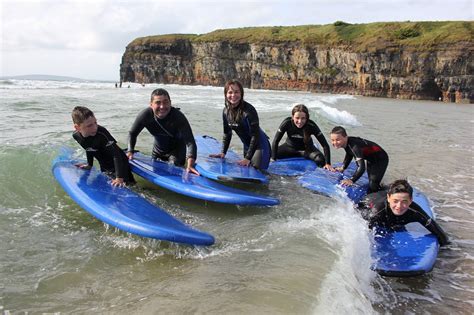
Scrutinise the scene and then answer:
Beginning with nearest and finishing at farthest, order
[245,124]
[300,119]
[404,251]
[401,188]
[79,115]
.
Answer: [404,251] → [401,188] → [79,115] → [245,124] → [300,119]

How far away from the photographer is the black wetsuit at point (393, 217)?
4.05 meters

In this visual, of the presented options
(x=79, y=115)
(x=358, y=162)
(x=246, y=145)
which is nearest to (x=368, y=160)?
(x=358, y=162)

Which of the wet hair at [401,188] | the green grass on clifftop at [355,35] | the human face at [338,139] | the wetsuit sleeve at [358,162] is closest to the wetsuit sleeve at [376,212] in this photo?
the wet hair at [401,188]

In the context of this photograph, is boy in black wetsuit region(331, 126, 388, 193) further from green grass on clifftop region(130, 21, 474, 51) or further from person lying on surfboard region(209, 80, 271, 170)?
green grass on clifftop region(130, 21, 474, 51)

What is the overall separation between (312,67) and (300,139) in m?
48.1

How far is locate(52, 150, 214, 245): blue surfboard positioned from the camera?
3358mm

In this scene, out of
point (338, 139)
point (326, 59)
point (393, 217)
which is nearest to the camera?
point (393, 217)

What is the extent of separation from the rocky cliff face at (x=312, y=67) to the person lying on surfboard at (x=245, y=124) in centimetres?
4057

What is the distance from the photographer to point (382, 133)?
12.2 metres

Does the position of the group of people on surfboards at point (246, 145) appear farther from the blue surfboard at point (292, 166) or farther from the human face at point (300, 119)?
the blue surfboard at point (292, 166)

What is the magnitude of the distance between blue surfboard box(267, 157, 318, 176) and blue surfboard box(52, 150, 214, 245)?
2693 mm

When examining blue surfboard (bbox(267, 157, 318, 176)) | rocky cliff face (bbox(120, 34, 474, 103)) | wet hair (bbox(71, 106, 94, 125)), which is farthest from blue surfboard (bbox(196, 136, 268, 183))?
rocky cliff face (bbox(120, 34, 474, 103))

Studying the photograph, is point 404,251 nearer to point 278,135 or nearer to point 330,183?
point 330,183

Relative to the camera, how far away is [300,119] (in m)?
6.63
